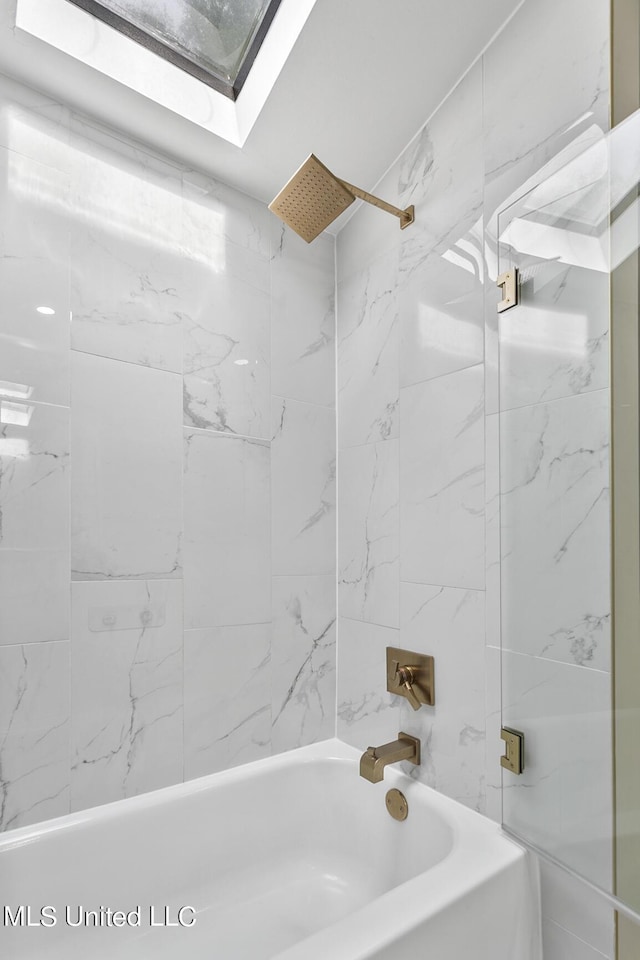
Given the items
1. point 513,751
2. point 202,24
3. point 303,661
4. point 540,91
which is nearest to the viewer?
point 513,751

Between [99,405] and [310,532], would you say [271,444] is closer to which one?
[310,532]

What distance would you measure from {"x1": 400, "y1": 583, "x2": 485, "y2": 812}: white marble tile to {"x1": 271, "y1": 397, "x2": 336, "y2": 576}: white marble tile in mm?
416

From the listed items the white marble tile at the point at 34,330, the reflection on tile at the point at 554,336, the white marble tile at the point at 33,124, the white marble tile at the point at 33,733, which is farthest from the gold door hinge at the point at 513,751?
the white marble tile at the point at 33,124

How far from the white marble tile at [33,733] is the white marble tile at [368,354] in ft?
3.59

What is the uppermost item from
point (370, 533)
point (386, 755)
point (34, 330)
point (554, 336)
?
point (34, 330)

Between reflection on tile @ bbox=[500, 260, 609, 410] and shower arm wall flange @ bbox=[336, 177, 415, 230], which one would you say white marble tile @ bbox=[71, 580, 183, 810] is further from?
shower arm wall flange @ bbox=[336, 177, 415, 230]

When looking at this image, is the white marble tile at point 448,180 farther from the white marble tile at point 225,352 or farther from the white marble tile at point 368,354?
the white marble tile at point 225,352

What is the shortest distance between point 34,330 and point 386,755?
1429 millimetres

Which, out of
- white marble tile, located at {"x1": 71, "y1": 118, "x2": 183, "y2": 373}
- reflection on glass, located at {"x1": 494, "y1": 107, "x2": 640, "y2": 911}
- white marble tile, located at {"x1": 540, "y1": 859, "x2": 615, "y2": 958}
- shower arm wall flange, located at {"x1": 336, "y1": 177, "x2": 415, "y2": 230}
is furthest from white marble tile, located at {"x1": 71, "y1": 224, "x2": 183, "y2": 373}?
white marble tile, located at {"x1": 540, "y1": 859, "x2": 615, "y2": 958}

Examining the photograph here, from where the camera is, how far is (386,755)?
1.48 meters

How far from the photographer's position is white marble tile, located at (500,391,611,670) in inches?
37.3

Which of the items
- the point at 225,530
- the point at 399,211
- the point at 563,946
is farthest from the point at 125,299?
the point at 563,946

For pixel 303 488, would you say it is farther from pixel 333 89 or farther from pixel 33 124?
pixel 33 124

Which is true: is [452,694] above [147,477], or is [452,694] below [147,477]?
below
